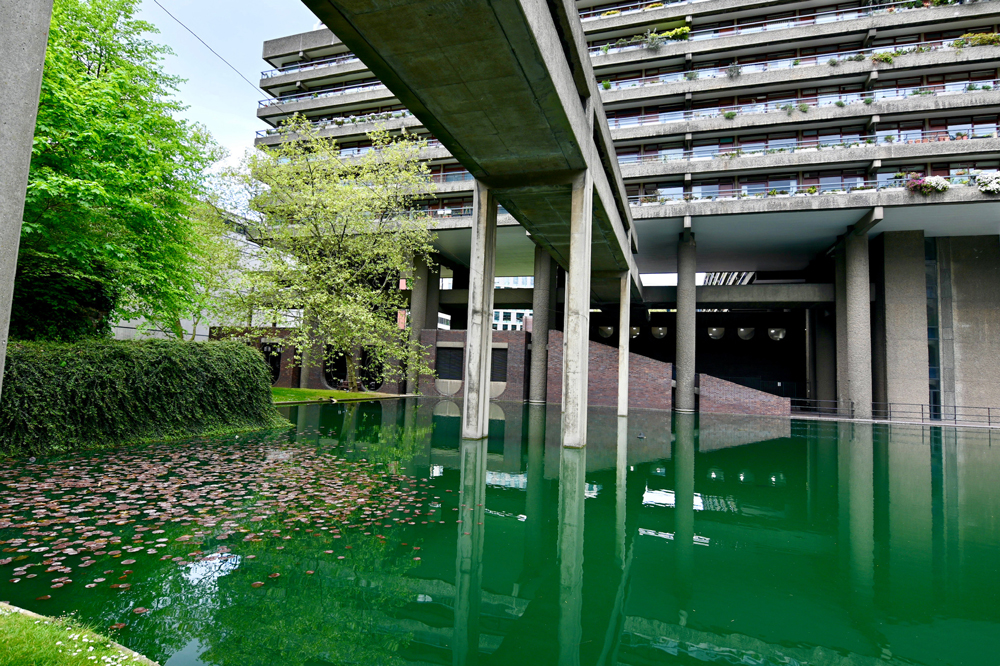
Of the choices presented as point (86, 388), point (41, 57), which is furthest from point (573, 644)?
point (86, 388)

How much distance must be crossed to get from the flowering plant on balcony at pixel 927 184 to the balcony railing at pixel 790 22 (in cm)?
839

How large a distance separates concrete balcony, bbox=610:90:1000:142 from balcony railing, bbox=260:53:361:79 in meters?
17.5

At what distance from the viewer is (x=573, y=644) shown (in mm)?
2621

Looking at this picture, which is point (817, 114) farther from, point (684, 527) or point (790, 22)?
point (684, 527)

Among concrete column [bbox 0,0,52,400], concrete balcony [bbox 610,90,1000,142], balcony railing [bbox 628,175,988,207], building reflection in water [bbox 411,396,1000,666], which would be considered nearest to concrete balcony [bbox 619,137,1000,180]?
balcony railing [bbox 628,175,988,207]

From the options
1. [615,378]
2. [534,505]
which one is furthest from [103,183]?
[615,378]

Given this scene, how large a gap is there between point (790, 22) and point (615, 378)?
19.1 m

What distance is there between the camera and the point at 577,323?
10578 millimetres

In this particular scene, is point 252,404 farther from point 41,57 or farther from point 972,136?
point 972,136

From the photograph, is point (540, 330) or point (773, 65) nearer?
point (773, 65)

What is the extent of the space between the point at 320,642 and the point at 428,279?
29.3m

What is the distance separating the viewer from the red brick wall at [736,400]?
22516 millimetres

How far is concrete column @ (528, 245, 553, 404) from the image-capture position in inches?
1061

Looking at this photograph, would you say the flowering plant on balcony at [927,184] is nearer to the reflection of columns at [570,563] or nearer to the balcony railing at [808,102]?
the balcony railing at [808,102]
